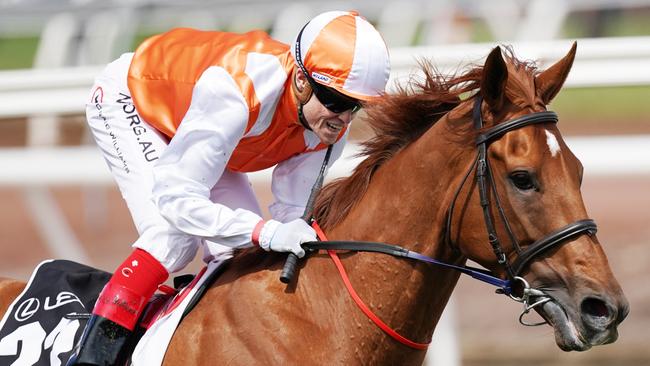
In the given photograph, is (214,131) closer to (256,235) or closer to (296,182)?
(256,235)

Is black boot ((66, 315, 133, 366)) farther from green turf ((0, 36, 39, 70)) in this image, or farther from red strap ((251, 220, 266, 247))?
green turf ((0, 36, 39, 70))

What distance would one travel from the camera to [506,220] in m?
2.84

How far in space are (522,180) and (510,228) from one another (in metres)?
0.13

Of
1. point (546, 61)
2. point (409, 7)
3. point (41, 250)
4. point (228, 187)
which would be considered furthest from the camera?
point (41, 250)

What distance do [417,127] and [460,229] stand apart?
0.41 m

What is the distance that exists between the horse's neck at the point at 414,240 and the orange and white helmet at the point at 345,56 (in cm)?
25

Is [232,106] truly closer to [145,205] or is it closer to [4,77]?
[145,205]

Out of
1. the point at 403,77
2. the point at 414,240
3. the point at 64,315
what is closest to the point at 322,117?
the point at 414,240

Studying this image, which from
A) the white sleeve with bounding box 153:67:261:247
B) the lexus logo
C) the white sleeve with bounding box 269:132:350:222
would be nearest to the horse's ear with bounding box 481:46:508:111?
the white sleeve with bounding box 153:67:261:247

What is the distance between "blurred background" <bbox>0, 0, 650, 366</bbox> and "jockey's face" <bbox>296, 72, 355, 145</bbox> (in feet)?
0.49

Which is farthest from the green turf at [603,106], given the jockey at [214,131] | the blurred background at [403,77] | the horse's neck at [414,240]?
the horse's neck at [414,240]

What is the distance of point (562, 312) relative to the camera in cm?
277

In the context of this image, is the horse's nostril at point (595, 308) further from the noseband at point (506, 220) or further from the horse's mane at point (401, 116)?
the horse's mane at point (401, 116)

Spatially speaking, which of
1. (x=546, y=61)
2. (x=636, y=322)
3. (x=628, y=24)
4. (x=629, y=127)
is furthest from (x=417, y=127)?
(x=628, y=24)
